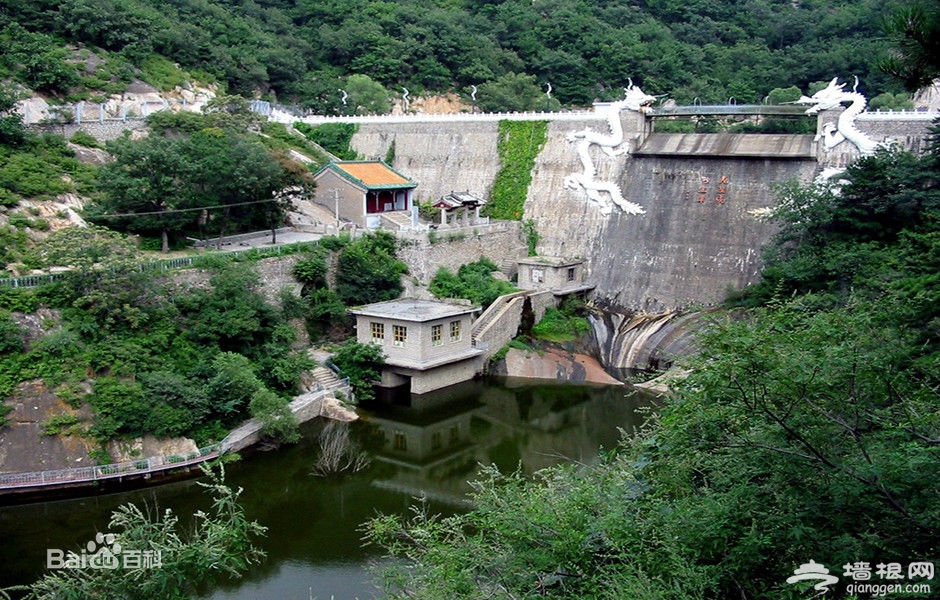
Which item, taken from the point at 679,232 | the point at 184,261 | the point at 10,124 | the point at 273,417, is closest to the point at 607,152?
the point at 679,232

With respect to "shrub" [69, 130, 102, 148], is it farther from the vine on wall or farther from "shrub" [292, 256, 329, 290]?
the vine on wall

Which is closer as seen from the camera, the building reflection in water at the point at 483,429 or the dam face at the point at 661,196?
the building reflection in water at the point at 483,429

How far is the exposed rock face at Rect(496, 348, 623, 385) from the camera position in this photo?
21531mm

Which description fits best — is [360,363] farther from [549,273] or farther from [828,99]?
[828,99]

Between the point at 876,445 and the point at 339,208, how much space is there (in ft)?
68.1

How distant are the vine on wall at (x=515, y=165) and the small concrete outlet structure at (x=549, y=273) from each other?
2.91 m

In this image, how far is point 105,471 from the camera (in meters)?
Answer: 14.2

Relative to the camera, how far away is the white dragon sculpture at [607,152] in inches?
1016

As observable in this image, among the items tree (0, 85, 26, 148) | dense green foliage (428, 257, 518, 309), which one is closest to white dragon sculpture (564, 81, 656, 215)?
dense green foliage (428, 257, 518, 309)

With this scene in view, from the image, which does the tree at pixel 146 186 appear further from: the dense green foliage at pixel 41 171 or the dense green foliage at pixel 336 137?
the dense green foliage at pixel 336 137

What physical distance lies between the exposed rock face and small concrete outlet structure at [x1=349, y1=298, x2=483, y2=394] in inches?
47.0

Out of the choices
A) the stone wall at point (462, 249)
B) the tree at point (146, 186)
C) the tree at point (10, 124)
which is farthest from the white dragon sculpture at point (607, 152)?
the tree at point (10, 124)

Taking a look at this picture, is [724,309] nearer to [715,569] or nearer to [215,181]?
[215,181]
